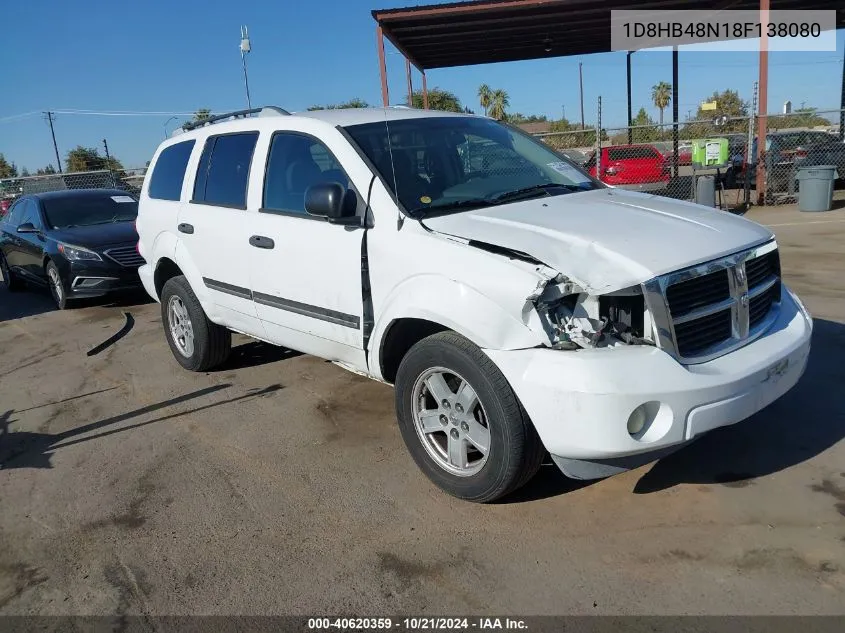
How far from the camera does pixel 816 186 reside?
1311 centimetres

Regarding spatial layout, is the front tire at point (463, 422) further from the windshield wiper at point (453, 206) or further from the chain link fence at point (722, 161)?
the chain link fence at point (722, 161)

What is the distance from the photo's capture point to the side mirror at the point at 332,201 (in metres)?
3.63

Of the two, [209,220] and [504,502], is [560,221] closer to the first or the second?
[504,502]

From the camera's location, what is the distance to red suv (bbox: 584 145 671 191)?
16.0 m

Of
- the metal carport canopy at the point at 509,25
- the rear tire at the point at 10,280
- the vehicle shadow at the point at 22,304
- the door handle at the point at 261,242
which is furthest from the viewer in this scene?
the metal carport canopy at the point at 509,25

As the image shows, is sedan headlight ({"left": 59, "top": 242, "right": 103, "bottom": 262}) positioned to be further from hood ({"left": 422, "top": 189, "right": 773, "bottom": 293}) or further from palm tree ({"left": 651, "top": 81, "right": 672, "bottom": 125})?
palm tree ({"left": 651, "top": 81, "right": 672, "bottom": 125})

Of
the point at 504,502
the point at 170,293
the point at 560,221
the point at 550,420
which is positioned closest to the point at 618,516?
the point at 504,502

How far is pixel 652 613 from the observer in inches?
101

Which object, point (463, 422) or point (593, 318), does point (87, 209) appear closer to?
point (463, 422)

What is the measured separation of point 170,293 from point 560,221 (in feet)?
12.1

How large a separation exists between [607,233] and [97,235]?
26.0 ft

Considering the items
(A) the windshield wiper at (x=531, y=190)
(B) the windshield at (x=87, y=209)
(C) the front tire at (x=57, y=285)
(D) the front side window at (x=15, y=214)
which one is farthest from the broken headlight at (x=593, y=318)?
(D) the front side window at (x=15, y=214)

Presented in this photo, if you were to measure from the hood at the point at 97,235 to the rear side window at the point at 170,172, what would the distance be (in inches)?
130

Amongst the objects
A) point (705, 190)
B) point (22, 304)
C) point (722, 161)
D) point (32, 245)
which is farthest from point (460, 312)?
point (722, 161)
